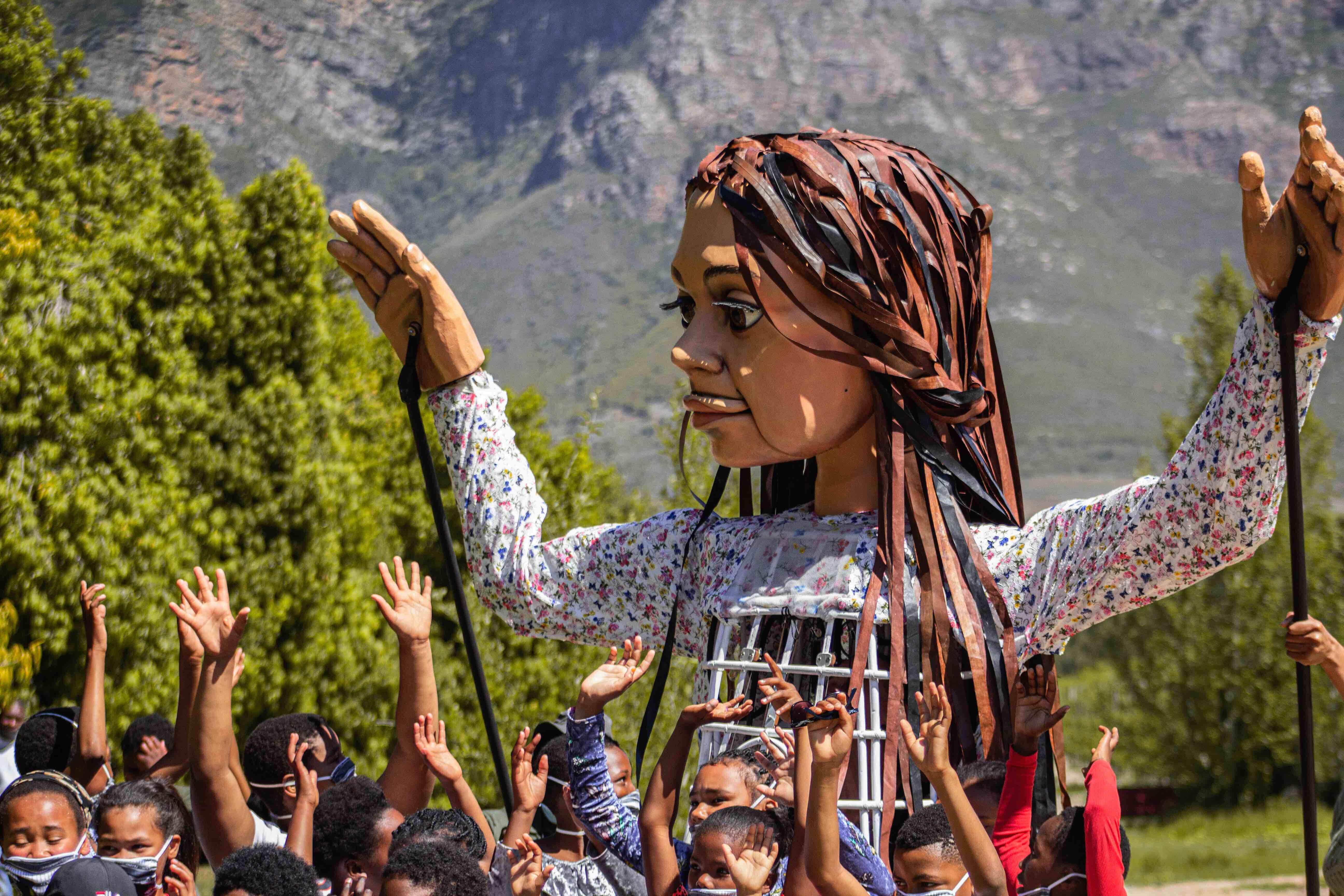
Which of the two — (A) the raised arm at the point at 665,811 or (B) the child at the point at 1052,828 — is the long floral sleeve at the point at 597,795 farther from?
(B) the child at the point at 1052,828

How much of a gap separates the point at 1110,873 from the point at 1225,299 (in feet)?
61.1

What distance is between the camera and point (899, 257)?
349 centimetres

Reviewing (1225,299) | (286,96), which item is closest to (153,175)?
(1225,299)

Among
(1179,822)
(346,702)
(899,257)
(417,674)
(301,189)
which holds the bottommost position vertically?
(1179,822)

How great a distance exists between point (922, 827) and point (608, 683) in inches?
30.0

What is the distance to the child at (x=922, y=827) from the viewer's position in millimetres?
2869

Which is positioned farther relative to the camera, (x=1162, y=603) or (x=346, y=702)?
(x=1162, y=603)

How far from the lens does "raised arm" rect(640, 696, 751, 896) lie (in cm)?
328

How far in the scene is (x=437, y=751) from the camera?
145 inches

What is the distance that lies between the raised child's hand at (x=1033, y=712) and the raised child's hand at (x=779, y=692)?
0.62 meters

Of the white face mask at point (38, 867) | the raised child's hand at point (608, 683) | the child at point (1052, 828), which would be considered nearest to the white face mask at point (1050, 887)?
the child at point (1052, 828)

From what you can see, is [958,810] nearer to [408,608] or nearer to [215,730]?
[408,608]

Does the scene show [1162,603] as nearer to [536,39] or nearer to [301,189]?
[301,189]

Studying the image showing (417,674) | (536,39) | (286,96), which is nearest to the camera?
(417,674)
